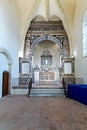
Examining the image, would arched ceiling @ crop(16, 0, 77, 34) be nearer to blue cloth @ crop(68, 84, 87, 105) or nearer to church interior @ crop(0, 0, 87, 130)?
church interior @ crop(0, 0, 87, 130)

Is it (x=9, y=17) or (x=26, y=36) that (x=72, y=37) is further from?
(x=9, y=17)

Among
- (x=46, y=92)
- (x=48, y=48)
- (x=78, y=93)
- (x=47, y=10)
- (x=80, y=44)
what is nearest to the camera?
(x=78, y=93)

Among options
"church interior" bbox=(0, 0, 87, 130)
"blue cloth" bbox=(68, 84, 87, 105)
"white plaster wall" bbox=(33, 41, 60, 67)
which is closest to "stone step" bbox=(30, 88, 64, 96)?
"church interior" bbox=(0, 0, 87, 130)

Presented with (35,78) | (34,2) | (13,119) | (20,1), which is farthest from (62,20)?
(13,119)

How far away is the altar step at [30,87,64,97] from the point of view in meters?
10.3

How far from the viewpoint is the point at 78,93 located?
7957 millimetres

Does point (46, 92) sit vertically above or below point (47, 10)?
below

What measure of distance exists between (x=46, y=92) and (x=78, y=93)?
2933mm

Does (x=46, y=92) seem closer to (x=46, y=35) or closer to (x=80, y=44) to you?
(x=80, y=44)

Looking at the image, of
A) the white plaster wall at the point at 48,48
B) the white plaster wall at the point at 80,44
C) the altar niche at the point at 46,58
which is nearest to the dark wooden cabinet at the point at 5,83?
the white plaster wall at the point at 80,44

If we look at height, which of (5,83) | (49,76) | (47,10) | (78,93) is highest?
(47,10)

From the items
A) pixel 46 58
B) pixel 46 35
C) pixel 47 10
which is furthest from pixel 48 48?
pixel 47 10

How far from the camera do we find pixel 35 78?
17.5 m

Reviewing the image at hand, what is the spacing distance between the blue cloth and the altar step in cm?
110
